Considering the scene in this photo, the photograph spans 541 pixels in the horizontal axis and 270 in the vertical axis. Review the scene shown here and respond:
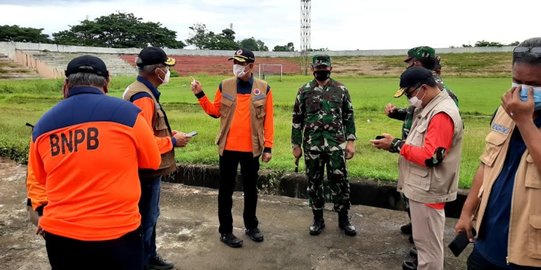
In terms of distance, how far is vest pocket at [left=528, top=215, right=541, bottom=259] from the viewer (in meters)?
1.88

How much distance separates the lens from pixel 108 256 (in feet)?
7.23

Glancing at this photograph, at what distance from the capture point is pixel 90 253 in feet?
7.11

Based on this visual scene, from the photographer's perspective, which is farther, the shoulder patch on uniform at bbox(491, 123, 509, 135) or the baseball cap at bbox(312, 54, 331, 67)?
the baseball cap at bbox(312, 54, 331, 67)

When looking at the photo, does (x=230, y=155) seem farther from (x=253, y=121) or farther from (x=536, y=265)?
(x=536, y=265)

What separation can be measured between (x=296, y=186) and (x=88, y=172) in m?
3.80

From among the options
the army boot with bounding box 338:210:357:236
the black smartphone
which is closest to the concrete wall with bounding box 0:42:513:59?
the army boot with bounding box 338:210:357:236

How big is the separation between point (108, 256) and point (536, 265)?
2.03 meters

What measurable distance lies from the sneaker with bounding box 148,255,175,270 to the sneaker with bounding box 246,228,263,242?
876mm

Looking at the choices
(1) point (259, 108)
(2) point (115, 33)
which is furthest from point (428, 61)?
(2) point (115, 33)

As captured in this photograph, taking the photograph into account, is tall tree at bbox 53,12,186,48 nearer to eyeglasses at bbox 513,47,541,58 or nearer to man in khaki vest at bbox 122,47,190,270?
man in khaki vest at bbox 122,47,190,270

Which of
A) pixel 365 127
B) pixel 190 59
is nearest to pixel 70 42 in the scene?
pixel 190 59

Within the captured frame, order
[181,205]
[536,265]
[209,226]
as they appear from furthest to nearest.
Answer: [181,205] < [209,226] < [536,265]

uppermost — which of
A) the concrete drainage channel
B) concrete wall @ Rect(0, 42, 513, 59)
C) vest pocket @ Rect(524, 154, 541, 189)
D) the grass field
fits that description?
concrete wall @ Rect(0, 42, 513, 59)

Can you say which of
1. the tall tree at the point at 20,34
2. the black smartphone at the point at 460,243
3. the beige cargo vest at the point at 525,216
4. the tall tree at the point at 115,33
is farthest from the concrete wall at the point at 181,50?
the beige cargo vest at the point at 525,216
